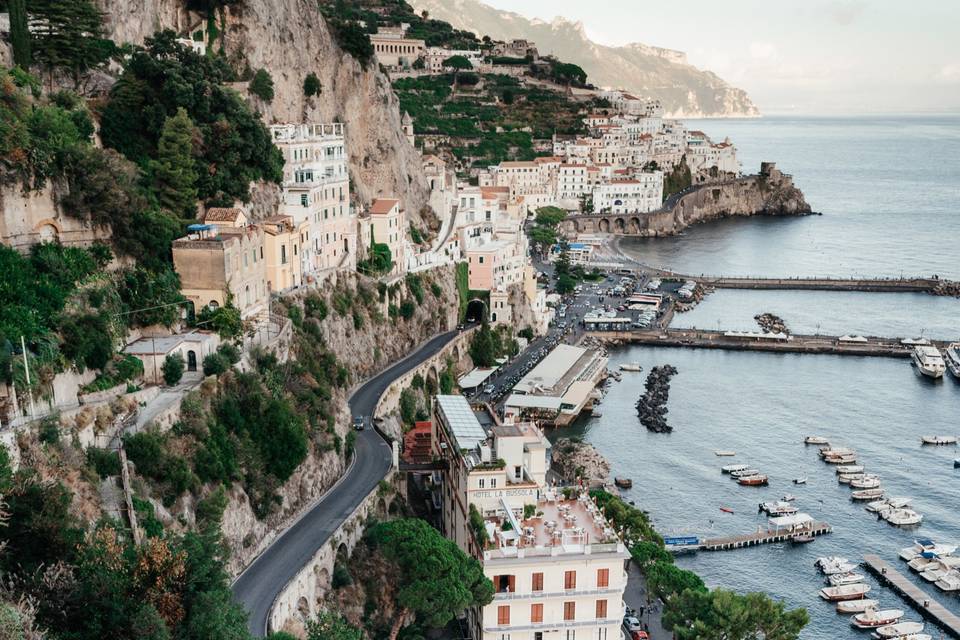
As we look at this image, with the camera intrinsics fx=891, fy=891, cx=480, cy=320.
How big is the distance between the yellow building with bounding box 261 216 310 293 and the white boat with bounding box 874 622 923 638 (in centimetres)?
2987

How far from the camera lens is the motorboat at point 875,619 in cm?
3662

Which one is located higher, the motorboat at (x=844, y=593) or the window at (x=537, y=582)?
the window at (x=537, y=582)

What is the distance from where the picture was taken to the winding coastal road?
26812 mm

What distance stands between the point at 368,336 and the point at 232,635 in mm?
28927

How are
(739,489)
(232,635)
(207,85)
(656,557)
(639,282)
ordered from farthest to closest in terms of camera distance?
(639,282)
(739,489)
(207,85)
(656,557)
(232,635)

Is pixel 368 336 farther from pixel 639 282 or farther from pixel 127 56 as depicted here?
pixel 639 282

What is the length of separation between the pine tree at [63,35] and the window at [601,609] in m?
31.5

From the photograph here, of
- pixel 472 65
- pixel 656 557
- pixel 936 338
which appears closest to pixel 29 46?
pixel 656 557

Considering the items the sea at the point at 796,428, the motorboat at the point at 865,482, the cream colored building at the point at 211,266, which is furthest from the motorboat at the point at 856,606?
the cream colored building at the point at 211,266

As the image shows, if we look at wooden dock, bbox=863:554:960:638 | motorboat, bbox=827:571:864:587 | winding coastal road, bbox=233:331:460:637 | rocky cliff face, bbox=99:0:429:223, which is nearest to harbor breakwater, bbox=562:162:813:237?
rocky cliff face, bbox=99:0:429:223

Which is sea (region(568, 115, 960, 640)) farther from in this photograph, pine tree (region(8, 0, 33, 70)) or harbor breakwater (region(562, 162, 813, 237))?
pine tree (region(8, 0, 33, 70))

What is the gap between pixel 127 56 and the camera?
44906 mm

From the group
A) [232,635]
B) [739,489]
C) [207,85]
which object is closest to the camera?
[232,635]

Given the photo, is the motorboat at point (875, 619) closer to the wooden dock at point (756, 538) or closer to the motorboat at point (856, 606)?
the motorboat at point (856, 606)
